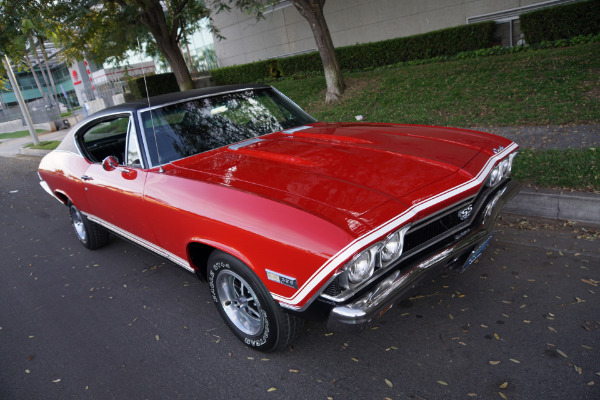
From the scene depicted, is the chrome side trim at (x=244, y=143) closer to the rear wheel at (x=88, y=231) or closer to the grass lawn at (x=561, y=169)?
the rear wheel at (x=88, y=231)

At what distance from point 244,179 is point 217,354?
1234 millimetres

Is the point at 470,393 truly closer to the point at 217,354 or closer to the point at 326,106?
the point at 217,354

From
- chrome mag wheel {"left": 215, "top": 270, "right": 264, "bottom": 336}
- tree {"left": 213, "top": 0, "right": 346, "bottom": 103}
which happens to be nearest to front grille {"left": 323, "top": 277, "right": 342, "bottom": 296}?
chrome mag wheel {"left": 215, "top": 270, "right": 264, "bottom": 336}

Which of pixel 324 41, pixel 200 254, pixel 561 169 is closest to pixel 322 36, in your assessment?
pixel 324 41

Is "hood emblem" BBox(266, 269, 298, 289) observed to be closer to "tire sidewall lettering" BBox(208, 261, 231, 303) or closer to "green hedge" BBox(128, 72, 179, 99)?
"tire sidewall lettering" BBox(208, 261, 231, 303)

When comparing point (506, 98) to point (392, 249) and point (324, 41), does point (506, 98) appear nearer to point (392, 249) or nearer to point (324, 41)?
point (324, 41)

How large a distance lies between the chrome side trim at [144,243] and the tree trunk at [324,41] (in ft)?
26.7

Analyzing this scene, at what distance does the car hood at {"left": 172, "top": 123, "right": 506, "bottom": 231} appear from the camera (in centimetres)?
248

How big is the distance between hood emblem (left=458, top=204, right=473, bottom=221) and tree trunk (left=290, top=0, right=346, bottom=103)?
29.6 ft

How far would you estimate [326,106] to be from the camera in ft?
37.5

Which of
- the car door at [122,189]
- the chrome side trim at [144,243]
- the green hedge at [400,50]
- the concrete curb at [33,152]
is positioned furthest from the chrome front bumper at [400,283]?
the concrete curb at [33,152]

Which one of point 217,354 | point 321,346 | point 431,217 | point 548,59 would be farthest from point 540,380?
point 548,59

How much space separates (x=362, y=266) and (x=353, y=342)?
88cm

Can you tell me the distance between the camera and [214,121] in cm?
383
